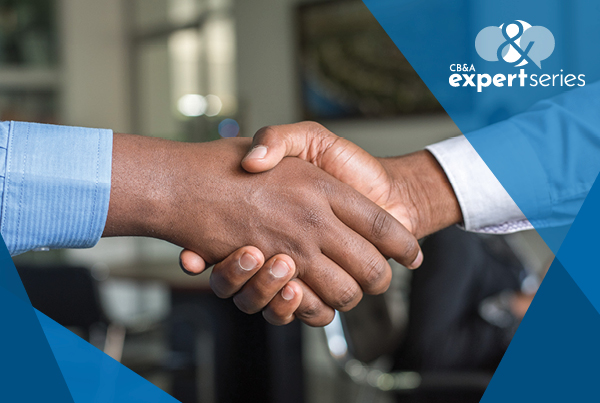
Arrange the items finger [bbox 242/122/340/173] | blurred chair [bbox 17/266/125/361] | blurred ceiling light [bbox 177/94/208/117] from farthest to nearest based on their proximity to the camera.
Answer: blurred ceiling light [bbox 177/94/208/117], blurred chair [bbox 17/266/125/361], finger [bbox 242/122/340/173]

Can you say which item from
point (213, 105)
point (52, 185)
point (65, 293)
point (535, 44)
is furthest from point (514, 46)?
→ point (213, 105)

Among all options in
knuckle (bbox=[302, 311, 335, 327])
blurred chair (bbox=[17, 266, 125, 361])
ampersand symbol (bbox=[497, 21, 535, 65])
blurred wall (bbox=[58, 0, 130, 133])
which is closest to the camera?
knuckle (bbox=[302, 311, 335, 327])

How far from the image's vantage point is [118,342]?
9.66 feet

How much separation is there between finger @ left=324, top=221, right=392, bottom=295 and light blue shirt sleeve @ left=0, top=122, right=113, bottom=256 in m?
0.41

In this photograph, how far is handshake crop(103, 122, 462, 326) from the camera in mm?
988

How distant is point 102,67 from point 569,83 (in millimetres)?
4809

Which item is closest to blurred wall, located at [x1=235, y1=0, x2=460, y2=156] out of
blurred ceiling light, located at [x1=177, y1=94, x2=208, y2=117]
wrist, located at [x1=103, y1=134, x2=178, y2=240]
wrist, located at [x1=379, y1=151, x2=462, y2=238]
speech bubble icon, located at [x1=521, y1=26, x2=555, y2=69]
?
blurred ceiling light, located at [x1=177, y1=94, x2=208, y2=117]

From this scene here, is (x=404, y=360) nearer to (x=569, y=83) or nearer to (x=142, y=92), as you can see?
(x=569, y=83)

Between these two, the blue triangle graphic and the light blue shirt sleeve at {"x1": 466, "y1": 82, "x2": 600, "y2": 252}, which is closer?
the blue triangle graphic

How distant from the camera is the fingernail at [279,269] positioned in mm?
1035

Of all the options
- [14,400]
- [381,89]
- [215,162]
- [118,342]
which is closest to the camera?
[14,400]

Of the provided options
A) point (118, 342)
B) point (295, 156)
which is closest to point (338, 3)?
point (118, 342)

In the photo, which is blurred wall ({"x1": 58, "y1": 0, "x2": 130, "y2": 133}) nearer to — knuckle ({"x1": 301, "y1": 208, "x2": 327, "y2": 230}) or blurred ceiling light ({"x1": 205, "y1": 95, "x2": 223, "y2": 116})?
blurred ceiling light ({"x1": 205, "y1": 95, "x2": 223, "y2": 116})

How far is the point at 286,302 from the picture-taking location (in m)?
1.06
